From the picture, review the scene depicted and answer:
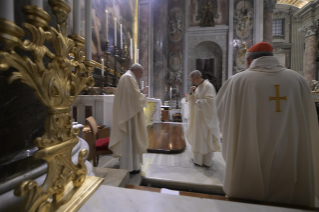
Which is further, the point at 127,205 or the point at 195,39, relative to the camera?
the point at 195,39

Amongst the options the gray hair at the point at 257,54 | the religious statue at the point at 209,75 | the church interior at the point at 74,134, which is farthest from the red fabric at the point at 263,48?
the religious statue at the point at 209,75

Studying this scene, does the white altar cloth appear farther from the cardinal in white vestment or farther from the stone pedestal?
the stone pedestal

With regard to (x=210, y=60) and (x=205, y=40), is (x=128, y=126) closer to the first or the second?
(x=210, y=60)

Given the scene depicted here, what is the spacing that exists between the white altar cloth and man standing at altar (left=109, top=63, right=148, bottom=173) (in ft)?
5.14

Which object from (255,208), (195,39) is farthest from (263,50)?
(195,39)

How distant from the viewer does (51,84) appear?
0.61m

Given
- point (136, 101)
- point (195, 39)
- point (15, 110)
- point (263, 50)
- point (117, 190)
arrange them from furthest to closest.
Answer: point (195, 39), point (136, 101), point (263, 50), point (117, 190), point (15, 110)

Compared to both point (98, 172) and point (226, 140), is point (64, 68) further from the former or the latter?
point (226, 140)

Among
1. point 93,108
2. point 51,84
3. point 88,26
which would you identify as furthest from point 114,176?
point 93,108

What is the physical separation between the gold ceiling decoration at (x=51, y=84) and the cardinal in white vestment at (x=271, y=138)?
144 cm

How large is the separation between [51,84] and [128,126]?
1.91m

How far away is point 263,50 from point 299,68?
20.0m

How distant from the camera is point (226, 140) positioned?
1.71 m

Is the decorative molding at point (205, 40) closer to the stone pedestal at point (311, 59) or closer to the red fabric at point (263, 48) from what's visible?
the stone pedestal at point (311, 59)
